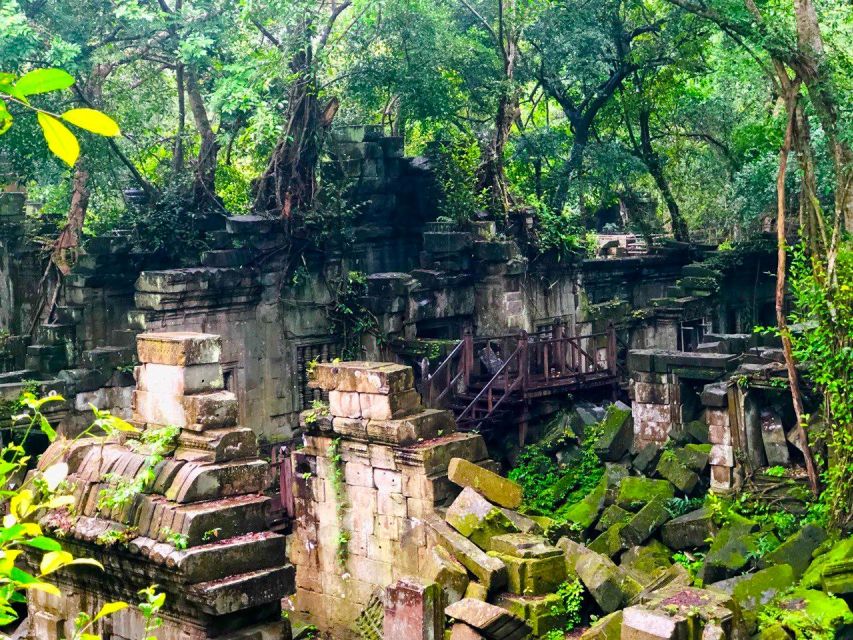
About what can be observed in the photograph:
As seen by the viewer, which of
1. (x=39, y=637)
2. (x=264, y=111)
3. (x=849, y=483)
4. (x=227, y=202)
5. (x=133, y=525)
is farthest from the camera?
(x=227, y=202)

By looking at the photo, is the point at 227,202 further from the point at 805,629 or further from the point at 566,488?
the point at 805,629

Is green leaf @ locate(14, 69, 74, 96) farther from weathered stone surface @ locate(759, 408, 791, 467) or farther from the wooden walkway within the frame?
the wooden walkway

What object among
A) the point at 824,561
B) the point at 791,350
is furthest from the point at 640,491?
the point at 824,561

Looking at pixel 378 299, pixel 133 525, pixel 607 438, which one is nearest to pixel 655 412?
pixel 607 438

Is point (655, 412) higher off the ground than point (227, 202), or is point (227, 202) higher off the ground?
point (227, 202)

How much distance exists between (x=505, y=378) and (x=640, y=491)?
458 cm

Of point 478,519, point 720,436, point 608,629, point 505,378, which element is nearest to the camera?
point 608,629

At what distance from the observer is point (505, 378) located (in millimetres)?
18172

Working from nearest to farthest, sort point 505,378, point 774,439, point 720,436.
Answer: point 774,439
point 720,436
point 505,378

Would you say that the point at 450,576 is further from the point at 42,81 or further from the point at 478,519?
the point at 42,81

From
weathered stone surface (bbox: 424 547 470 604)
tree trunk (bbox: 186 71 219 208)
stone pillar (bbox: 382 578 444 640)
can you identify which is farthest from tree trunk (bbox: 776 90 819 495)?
tree trunk (bbox: 186 71 219 208)

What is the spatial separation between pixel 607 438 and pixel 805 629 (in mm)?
5698

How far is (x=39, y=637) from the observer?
11070 mm

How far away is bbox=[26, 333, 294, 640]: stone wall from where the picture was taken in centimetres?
948
